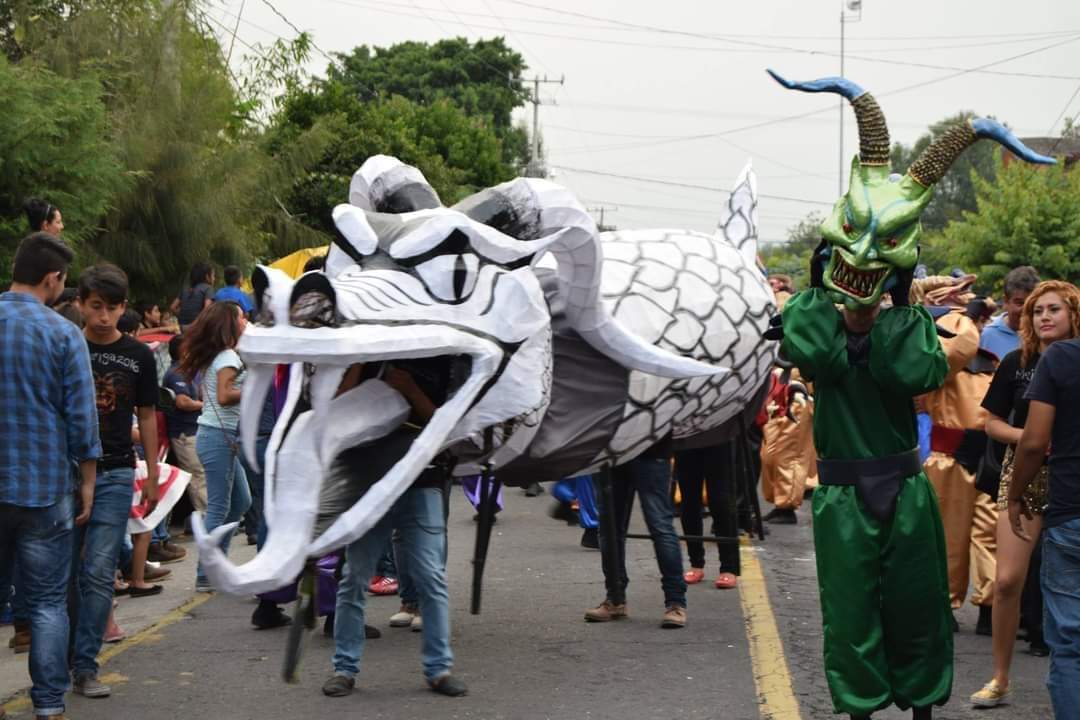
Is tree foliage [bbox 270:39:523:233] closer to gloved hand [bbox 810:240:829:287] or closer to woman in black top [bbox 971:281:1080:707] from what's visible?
gloved hand [bbox 810:240:829:287]

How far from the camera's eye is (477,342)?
5301mm

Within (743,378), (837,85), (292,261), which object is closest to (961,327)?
(743,378)

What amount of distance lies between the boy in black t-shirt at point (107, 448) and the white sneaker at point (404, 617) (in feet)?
5.29

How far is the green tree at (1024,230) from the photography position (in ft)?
79.3

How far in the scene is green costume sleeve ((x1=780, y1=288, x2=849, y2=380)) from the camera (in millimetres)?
5199

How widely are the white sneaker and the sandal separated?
2013 mm

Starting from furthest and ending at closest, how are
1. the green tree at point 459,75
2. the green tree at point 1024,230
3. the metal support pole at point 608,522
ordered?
1. the green tree at point 459,75
2. the green tree at point 1024,230
3. the metal support pole at point 608,522

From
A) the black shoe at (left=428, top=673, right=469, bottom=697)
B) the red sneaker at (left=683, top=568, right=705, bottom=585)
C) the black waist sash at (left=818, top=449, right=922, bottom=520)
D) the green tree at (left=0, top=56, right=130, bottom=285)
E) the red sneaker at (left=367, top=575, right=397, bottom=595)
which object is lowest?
the red sneaker at (left=683, top=568, right=705, bottom=585)

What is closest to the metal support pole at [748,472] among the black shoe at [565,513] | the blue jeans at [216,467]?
the black shoe at [565,513]

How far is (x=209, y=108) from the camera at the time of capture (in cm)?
1436

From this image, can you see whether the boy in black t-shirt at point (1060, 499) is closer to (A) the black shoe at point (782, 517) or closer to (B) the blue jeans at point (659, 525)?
(B) the blue jeans at point (659, 525)

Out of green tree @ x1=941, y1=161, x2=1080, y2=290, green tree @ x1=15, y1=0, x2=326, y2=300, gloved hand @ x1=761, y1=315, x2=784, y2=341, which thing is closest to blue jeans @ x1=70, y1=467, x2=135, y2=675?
gloved hand @ x1=761, y1=315, x2=784, y2=341

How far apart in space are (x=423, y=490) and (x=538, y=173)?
149ft

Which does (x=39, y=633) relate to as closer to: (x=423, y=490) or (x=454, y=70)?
(x=423, y=490)
